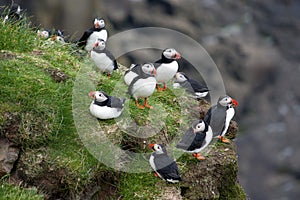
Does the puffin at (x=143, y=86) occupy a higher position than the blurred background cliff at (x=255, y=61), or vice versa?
the blurred background cliff at (x=255, y=61)

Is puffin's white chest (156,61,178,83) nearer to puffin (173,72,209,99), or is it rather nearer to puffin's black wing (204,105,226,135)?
puffin (173,72,209,99)

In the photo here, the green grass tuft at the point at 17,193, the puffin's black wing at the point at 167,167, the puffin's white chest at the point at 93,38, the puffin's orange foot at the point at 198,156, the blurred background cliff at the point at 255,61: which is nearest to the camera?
the green grass tuft at the point at 17,193

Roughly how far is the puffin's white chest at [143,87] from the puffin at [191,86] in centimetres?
99

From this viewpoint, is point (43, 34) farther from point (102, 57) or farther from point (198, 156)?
point (198, 156)

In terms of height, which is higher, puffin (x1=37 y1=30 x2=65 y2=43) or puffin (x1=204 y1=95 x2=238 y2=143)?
puffin (x1=204 y1=95 x2=238 y2=143)

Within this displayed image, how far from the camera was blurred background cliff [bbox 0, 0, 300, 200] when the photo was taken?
746 inches

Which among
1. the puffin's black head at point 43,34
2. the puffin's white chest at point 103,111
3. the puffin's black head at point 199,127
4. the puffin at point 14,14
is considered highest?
the puffin's black head at point 199,127

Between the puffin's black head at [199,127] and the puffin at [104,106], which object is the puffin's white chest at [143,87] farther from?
the puffin's black head at [199,127]

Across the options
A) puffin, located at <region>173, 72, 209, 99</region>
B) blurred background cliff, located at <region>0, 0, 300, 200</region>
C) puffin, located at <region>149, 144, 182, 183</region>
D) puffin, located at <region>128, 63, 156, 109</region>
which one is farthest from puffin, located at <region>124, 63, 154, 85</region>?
blurred background cliff, located at <region>0, 0, 300, 200</region>

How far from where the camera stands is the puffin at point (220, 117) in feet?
24.5

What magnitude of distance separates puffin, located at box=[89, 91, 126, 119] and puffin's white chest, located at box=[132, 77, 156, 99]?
0.37 metres

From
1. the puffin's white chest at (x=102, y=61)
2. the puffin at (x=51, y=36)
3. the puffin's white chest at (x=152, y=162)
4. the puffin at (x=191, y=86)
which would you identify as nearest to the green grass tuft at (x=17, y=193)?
the puffin's white chest at (x=152, y=162)

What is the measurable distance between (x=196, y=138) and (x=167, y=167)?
0.52 meters

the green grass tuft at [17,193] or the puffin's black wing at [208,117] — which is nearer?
the green grass tuft at [17,193]
